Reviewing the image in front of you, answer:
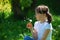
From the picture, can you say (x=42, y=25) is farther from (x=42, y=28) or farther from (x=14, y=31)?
(x=14, y=31)

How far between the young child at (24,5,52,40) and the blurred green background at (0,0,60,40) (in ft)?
9.56

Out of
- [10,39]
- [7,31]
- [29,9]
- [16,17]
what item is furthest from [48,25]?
[29,9]

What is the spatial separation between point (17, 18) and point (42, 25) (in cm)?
650

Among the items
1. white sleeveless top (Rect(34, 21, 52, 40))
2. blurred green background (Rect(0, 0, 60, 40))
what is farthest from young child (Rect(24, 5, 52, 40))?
blurred green background (Rect(0, 0, 60, 40))

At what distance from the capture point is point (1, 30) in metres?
8.12

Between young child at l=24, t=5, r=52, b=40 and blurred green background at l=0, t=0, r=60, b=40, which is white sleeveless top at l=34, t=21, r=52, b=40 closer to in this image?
young child at l=24, t=5, r=52, b=40

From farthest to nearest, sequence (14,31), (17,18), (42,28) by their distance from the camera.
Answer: (17,18) < (14,31) < (42,28)

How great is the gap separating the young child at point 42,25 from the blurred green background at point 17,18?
9.56 ft

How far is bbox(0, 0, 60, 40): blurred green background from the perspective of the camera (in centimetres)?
746

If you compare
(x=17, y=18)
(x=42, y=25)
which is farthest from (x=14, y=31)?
(x=42, y=25)

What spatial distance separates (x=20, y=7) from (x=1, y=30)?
2.62 m

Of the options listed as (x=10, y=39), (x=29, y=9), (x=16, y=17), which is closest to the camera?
(x=10, y=39)

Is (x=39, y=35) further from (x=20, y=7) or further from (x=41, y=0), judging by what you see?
(x=41, y=0)

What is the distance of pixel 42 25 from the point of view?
404 centimetres
